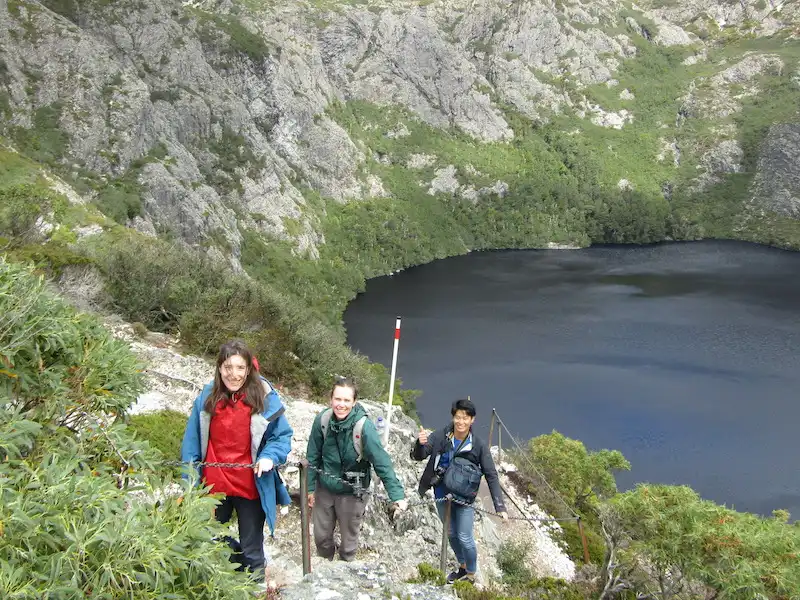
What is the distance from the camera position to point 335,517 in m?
6.62

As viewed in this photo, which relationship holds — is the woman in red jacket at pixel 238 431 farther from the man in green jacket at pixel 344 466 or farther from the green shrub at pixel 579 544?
the green shrub at pixel 579 544

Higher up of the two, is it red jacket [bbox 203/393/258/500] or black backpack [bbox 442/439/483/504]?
red jacket [bbox 203/393/258/500]

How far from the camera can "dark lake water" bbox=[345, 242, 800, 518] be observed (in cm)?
4309

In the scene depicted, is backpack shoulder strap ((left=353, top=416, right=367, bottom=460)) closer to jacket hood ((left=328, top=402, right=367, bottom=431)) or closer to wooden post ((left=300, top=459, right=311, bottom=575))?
jacket hood ((left=328, top=402, right=367, bottom=431))

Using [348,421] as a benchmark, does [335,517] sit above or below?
below

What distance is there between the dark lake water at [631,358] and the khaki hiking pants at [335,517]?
3833cm

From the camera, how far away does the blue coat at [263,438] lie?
515cm

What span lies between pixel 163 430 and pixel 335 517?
5604 millimetres

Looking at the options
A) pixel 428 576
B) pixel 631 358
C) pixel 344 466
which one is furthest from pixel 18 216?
pixel 631 358

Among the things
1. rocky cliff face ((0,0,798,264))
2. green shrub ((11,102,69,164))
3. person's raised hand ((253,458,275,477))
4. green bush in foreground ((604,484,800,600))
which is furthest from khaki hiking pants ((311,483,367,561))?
green shrub ((11,102,69,164))

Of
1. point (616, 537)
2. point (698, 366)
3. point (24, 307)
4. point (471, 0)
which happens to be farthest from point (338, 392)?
point (471, 0)

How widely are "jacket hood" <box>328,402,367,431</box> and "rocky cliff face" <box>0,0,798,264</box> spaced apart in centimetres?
5760

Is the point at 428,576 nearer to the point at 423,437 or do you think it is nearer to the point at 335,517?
the point at 335,517

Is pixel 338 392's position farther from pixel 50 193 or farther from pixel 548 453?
pixel 50 193
